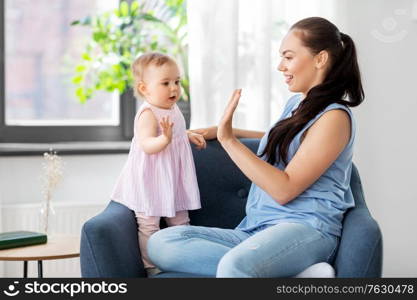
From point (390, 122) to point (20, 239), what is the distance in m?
1.73

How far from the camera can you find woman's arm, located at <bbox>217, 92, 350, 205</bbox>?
1920 millimetres

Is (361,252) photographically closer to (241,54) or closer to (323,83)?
(323,83)

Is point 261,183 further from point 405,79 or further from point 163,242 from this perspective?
point 405,79

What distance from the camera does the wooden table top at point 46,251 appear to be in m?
2.16

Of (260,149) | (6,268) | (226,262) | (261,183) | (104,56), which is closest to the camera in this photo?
(226,262)

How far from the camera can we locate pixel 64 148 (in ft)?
9.90

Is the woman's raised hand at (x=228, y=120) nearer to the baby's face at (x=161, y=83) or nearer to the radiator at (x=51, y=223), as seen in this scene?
the baby's face at (x=161, y=83)

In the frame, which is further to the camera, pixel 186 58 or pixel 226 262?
pixel 186 58

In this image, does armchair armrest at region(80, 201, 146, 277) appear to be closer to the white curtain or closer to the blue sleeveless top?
the blue sleeveless top

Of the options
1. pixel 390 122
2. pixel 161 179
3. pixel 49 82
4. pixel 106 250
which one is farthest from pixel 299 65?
pixel 49 82

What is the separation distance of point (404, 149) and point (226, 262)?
1.76 meters

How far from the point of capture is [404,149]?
10.7 ft

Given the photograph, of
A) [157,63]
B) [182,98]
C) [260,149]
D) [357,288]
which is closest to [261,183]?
[260,149]

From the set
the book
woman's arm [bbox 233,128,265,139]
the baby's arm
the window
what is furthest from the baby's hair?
the window
